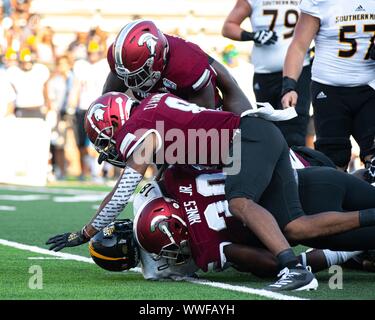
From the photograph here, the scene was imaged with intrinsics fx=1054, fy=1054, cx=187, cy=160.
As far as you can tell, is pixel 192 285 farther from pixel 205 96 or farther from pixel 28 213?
pixel 28 213

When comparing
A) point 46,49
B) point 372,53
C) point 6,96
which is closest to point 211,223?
point 372,53

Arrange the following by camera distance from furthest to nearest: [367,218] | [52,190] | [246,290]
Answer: [52,190], [367,218], [246,290]

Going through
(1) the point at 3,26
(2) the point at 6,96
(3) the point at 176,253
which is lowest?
(3) the point at 176,253

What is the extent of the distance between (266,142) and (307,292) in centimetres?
84

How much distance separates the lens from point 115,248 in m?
5.47

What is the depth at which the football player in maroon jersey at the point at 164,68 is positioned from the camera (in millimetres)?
5984

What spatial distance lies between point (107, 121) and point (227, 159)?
66 cm

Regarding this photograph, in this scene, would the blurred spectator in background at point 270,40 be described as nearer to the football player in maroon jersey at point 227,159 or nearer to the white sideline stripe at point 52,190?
the football player in maroon jersey at point 227,159

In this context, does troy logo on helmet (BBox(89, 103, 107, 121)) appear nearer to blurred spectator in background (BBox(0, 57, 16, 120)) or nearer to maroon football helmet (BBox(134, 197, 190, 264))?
maroon football helmet (BBox(134, 197, 190, 264))

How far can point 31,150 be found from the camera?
14969mm

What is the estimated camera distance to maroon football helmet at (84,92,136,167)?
546 cm

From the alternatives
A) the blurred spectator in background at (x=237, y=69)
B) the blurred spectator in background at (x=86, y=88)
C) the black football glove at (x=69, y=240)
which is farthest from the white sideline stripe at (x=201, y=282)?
the blurred spectator in background at (x=86, y=88)

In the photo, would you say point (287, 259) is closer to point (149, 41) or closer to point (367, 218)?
point (367, 218)
